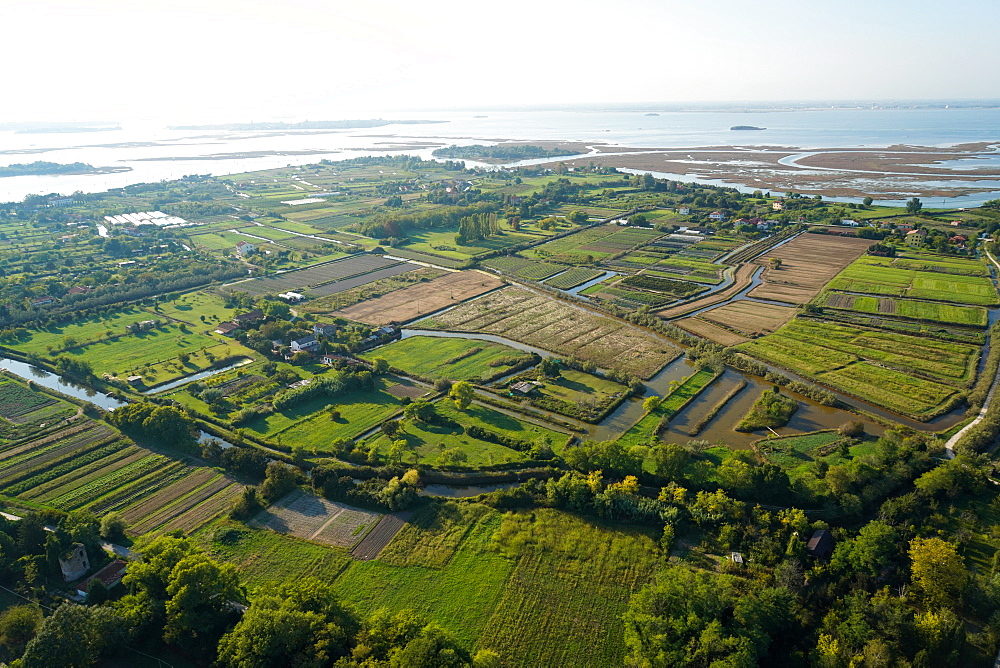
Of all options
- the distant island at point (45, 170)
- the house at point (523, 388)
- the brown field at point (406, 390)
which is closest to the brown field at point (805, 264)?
the house at point (523, 388)

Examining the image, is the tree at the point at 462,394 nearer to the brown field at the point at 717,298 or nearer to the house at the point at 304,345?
the house at the point at 304,345

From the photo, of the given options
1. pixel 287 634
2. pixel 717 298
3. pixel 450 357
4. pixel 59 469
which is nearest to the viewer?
pixel 287 634

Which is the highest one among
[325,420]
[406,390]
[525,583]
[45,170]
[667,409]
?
[45,170]

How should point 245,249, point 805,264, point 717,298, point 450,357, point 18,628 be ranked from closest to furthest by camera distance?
point 18,628 → point 450,357 → point 717,298 → point 805,264 → point 245,249

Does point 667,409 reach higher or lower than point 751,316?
lower

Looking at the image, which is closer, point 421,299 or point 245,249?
point 421,299

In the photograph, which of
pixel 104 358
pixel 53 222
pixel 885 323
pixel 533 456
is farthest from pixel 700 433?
pixel 53 222

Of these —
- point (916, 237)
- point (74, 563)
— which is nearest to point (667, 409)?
point (74, 563)

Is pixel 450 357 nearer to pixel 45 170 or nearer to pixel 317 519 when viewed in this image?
pixel 317 519

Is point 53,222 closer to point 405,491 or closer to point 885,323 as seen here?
point 405,491
